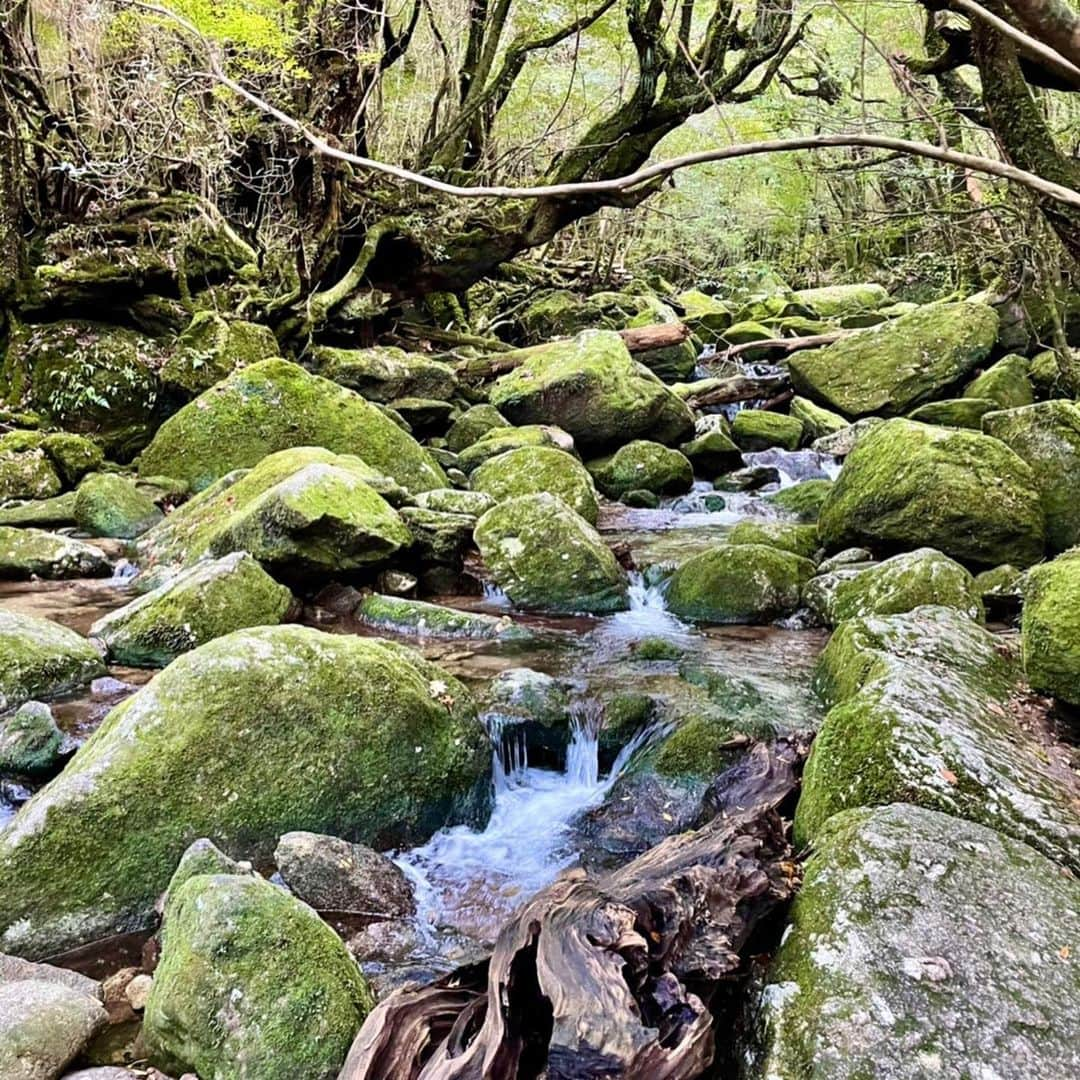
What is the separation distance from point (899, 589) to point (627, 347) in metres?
9.68

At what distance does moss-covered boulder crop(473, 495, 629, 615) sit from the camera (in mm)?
7031

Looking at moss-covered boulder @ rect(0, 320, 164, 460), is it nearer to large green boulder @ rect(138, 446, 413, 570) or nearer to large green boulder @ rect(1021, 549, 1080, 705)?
large green boulder @ rect(138, 446, 413, 570)

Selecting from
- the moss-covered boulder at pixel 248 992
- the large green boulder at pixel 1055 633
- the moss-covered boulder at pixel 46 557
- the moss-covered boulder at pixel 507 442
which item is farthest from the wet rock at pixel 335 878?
the moss-covered boulder at pixel 507 442

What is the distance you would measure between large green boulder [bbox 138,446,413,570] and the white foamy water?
2490 millimetres

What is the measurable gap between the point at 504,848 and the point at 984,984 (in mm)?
2302

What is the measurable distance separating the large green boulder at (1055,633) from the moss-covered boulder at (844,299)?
1798cm

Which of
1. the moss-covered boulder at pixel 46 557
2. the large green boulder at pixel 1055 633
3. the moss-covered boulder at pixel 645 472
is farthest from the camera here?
the moss-covered boulder at pixel 645 472

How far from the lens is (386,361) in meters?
→ 12.2

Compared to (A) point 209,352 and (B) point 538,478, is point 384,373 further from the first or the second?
(B) point 538,478

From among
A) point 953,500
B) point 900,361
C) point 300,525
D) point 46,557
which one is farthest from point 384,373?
point 953,500

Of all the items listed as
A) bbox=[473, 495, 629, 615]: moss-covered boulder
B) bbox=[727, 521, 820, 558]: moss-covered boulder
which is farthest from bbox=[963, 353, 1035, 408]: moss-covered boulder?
bbox=[473, 495, 629, 615]: moss-covered boulder

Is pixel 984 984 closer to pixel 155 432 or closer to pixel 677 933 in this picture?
pixel 677 933

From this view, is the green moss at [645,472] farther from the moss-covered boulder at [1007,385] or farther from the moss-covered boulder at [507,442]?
the moss-covered boulder at [1007,385]

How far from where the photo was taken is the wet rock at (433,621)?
628 centimetres
